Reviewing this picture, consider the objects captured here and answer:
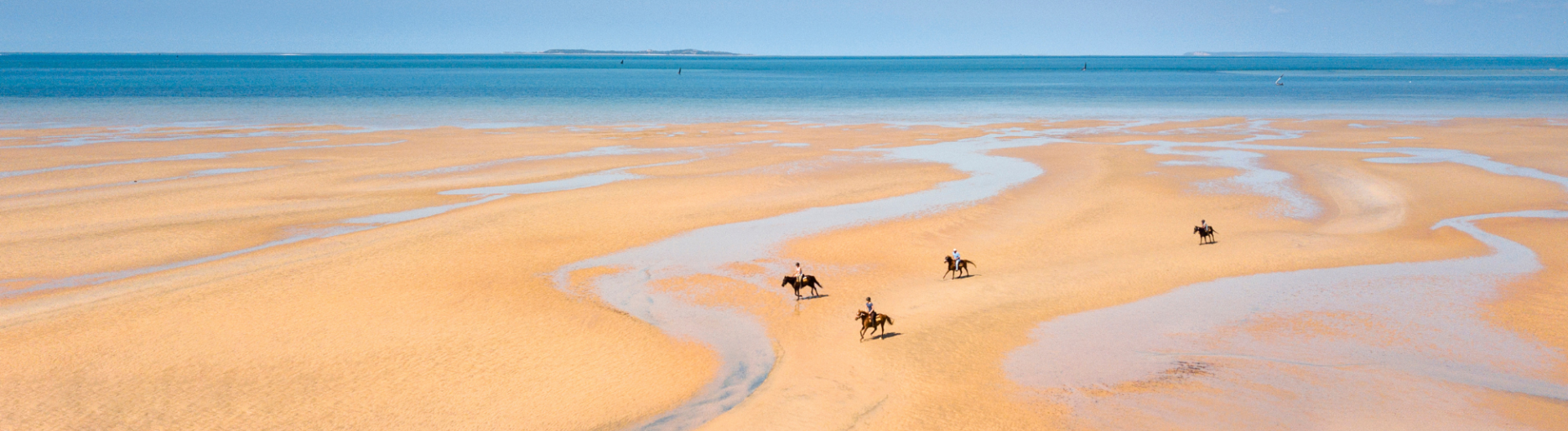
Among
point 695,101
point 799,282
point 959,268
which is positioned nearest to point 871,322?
point 799,282

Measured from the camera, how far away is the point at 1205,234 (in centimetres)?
2612

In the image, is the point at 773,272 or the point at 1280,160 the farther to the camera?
the point at 1280,160

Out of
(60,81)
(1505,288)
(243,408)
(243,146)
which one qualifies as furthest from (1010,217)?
(60,81)

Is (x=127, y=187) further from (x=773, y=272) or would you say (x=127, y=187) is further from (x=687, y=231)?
(x=773, y=272)

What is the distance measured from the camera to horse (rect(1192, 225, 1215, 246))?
26094mm

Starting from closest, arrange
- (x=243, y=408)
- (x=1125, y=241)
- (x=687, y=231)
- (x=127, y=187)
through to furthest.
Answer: (x=243, y=408), (x=1125, y=241), (x=687, y=231), (x=127, y=187)

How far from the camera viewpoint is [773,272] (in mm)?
23484

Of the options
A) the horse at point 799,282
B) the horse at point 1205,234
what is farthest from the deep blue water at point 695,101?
the horse at point 799,282

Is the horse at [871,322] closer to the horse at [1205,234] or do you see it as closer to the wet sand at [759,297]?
the wet sand at [759,297]

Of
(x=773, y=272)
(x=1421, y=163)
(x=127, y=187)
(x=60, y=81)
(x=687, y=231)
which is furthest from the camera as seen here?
(x=60, y=81)

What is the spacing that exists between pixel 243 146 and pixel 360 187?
1828cm

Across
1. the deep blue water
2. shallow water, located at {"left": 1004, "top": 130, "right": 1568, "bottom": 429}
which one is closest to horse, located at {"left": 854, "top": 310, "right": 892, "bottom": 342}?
shallow water, located at {"left": 1004, "top": 130, "right": 1568, "bottom": 429}

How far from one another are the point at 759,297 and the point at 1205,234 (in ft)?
43.5

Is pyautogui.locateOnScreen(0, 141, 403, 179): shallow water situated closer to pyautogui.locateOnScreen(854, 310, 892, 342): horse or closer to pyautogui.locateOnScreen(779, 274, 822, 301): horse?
pyautogui.locateOnScreen(779, 274, 822, 301): horse
